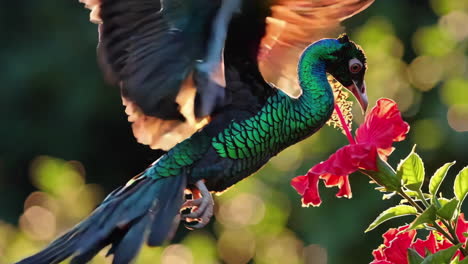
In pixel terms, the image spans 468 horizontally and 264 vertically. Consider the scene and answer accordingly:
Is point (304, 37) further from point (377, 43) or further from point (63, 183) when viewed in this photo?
point (377, 43)

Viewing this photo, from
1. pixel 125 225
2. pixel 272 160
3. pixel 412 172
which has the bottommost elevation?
pixel 272 160

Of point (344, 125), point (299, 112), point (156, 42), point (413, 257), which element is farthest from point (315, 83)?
point (413, 257)

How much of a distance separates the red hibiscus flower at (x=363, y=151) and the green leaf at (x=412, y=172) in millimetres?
47

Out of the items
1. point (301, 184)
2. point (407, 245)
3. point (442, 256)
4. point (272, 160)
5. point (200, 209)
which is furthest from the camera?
point (272, 160)

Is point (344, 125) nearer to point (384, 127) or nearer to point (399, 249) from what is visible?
point (384, 127)

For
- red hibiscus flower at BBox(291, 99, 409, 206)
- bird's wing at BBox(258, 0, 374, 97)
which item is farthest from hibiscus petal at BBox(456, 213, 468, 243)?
bird's wing at BBox(258, 0, 374, 97)

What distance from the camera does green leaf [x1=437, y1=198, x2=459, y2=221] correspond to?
1.18 metres

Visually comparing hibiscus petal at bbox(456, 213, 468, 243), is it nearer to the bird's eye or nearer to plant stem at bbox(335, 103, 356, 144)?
plant stem at bbox(335, 103, 356, 144)

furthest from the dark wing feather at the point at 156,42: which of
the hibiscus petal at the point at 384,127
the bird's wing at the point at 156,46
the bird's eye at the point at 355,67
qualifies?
the hibiscus petal at the point at 384,127

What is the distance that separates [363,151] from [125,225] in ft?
1.50

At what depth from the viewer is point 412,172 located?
123cm

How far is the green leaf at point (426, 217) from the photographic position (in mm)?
1173

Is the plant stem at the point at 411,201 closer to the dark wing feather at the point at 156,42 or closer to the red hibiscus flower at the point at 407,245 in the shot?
the red hibiscus flower at the point at 407,245

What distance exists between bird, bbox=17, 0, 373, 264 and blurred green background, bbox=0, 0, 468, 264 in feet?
2.21
